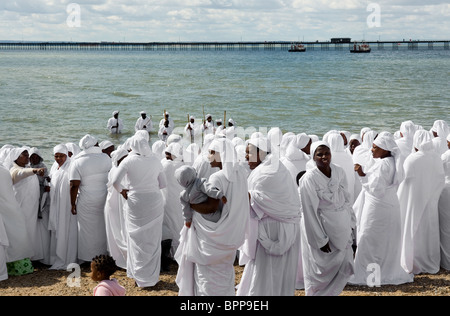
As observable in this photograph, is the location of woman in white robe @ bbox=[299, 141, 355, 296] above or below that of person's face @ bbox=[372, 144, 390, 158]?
below

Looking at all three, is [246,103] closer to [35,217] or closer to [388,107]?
[388,107]

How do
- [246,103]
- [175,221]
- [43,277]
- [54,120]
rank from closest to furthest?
[43,277], [175,221], [54,120], [246,103]

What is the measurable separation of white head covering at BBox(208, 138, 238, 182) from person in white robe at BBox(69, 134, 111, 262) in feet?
9.14

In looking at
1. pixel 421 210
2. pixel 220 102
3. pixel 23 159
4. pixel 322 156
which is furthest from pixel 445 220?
pixel 220 102

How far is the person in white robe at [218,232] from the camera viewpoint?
508 centimetres

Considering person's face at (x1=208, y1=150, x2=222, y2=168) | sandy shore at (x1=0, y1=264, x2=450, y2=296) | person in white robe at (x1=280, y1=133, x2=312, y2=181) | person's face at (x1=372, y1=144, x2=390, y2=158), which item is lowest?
sandy shore at (x1=0, y1=264, x2=450, y2=296)

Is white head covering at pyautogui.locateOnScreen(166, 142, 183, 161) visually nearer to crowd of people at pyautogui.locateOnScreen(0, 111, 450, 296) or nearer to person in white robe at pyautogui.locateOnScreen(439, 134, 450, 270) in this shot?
crowd of people at pyautogui.locateOnScreen(0, 111, 450, 296)

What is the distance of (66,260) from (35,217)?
28.6 inches

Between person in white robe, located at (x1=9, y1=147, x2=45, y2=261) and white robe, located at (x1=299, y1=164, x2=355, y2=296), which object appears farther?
person in white robe, located at (x1=9, y1=147, x2=45, y2=261)

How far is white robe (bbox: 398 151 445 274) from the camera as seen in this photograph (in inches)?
282

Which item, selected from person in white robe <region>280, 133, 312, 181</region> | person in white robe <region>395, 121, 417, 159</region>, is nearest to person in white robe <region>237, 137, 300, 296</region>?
person in white robe <region>280, 133, 312, 181</region>

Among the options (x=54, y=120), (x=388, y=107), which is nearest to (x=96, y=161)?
(x=54, y=120)
